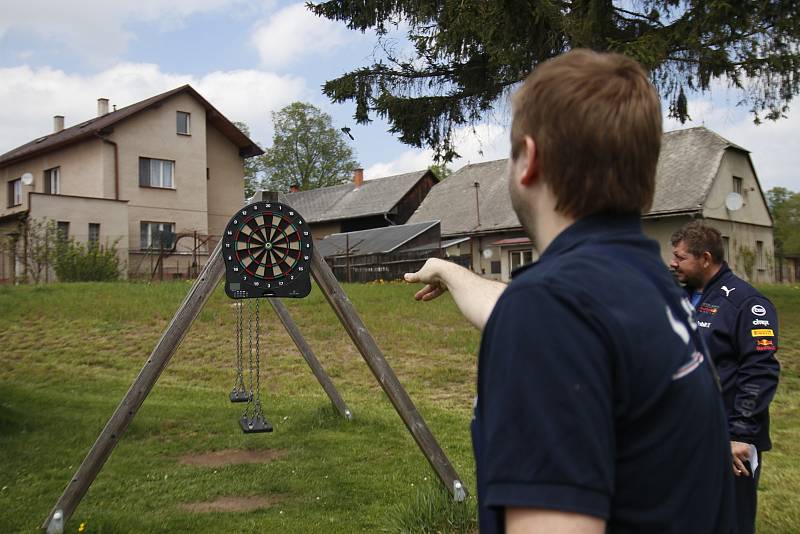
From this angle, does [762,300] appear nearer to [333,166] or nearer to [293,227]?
[293,227]

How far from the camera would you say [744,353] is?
→ 12.0 ft

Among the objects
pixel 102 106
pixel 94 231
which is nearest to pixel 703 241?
pixel 94 231

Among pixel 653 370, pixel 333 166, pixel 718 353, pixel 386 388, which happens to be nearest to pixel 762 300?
pixel 718 353

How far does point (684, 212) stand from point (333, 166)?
39.9 metres

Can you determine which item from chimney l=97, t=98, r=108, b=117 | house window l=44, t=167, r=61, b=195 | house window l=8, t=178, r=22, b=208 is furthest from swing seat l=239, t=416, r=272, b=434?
chimney l=97, t=98, r=108, b=117

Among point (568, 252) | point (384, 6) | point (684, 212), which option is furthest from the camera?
point (684, 212)

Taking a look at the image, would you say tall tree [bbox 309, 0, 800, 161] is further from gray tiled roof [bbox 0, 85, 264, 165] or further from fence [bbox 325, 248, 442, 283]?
gray tiled roof [bbox 0, 85, 264, 165]

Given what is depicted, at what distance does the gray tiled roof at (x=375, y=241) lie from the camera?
24697mm

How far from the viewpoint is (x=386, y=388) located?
5.41 meters

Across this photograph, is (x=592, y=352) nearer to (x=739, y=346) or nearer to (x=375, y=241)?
(x=739, y=346)

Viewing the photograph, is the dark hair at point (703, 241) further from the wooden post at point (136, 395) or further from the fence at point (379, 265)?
the fence at point (379, 265)

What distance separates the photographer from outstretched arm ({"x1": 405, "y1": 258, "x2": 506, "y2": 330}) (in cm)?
185

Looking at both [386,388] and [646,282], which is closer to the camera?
[646,282]

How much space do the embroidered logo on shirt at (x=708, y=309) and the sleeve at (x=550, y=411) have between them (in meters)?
3.09
